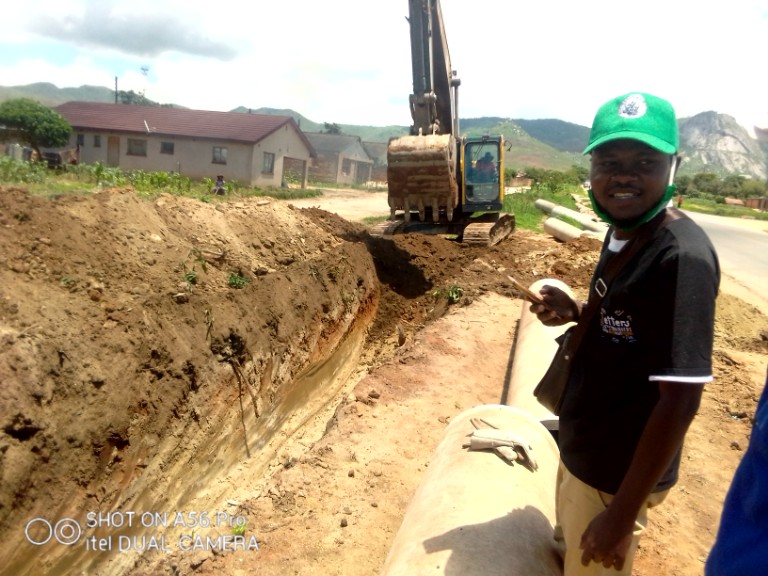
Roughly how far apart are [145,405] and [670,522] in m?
4.19

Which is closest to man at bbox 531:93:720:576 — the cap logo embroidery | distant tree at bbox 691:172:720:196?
the cap logo embroidery

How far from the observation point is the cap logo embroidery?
179 centimetres

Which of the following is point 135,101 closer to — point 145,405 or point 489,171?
point 489,171

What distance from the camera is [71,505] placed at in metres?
4.01

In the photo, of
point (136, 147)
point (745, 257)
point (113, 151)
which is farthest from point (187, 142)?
point (745, 257)

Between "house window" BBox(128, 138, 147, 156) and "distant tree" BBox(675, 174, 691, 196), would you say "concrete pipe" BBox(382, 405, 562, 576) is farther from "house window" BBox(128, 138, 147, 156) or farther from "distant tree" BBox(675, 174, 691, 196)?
"distant tree" BBox(675, 174, 691, 196)

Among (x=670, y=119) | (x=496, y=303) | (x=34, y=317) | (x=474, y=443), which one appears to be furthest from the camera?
(x=496, y=303)

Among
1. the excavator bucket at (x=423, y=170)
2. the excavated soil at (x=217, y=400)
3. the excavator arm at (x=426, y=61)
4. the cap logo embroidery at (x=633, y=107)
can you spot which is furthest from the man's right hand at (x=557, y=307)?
the excavator arm at (x=426, y=61)

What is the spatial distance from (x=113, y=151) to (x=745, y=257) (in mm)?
31884

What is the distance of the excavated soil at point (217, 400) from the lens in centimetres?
390

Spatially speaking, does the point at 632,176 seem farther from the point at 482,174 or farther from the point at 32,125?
the point at 32,125

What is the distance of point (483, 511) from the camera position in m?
2.68

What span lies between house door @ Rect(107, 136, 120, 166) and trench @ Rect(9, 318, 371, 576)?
30863mm

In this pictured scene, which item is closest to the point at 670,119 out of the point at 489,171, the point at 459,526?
the point at 459,526
